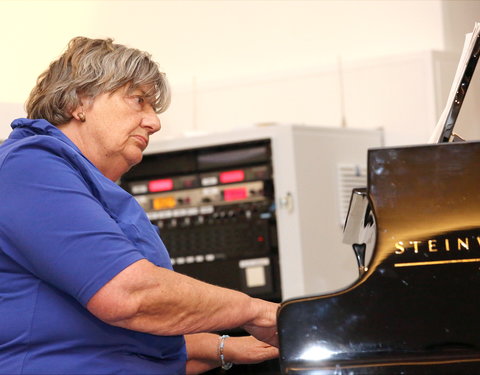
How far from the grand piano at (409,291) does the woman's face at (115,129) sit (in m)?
0.53

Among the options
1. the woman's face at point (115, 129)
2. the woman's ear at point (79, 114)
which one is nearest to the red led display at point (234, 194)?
the woman's face at point (115, 129)

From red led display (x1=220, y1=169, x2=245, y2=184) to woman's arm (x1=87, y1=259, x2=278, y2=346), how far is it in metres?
2.09

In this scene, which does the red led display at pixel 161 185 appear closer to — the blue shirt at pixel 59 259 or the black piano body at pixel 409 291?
the blue shirt at pixel 59 259

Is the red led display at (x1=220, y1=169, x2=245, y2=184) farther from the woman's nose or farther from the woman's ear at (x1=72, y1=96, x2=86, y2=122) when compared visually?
the woman's ear at (x1=72, y1=96, x2=86, y2=122)

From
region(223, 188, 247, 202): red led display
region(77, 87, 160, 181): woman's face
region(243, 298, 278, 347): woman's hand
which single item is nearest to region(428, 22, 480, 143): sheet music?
region(243, 298, 278, 347): woman's hand

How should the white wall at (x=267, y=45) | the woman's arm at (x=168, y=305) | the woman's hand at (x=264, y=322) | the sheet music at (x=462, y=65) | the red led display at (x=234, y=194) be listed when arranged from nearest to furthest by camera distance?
the woman's arm at (x=168, y=305) < the woman's hand at (x=264, y=322) < the sheet music at (x=462, y=65) < the red led display at (x=234, y=194) < the white wall at (x=267, y=45)

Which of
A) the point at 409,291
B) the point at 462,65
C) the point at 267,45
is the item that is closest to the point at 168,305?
the point at 409,291

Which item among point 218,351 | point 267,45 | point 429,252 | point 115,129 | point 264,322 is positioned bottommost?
point 218,351

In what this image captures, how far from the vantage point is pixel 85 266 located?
1.43 metres

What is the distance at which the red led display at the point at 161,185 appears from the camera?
378cm

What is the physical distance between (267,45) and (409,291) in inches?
117

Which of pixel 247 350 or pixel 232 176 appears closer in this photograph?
pixel 247 350

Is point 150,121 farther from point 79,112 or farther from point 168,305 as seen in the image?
point 168,305

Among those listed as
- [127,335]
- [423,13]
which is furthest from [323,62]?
[127,335]
